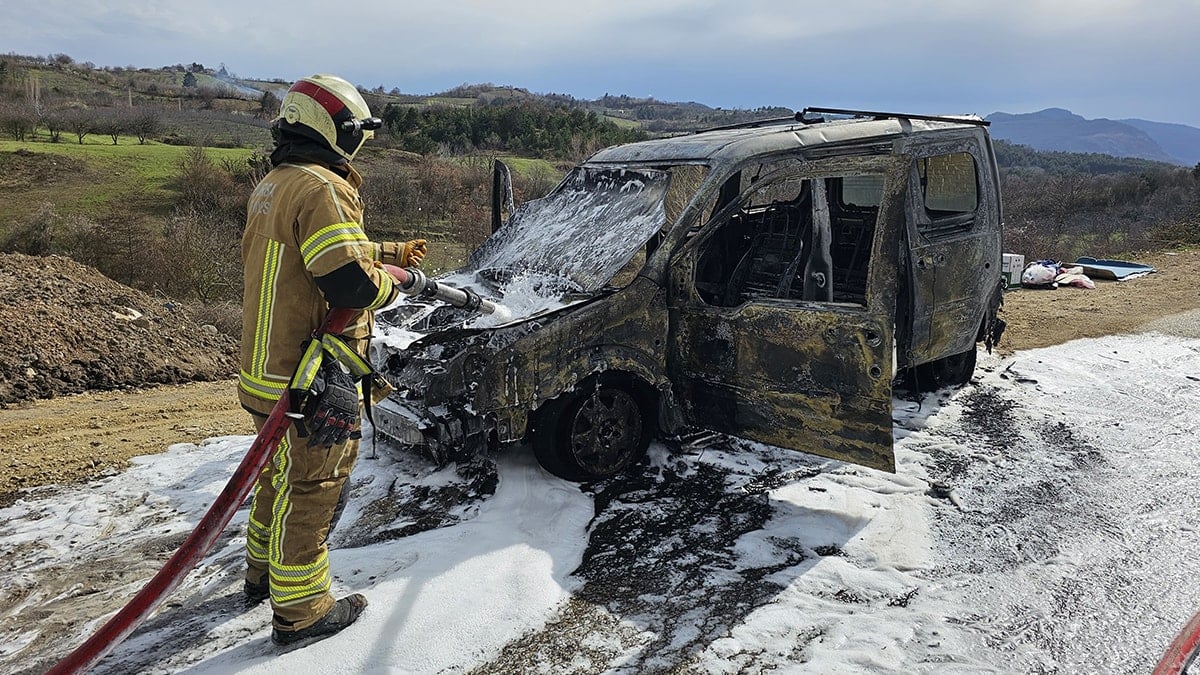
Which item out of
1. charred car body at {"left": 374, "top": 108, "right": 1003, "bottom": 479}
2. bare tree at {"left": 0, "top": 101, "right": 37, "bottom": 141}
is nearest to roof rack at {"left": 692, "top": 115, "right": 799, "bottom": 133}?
charred car body at {"left": 374, "top": 108, "right": 1003, "bottom": 479}

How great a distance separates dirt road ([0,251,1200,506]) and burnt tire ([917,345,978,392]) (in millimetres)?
1525

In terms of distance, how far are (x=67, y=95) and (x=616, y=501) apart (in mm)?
45942

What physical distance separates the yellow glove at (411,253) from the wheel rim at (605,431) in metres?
1.39

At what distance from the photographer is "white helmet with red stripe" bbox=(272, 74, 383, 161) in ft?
9.82

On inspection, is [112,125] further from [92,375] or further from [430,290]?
[430,290]

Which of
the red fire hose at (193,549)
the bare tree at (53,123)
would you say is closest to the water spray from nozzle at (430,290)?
the red fire hose at (193,549)

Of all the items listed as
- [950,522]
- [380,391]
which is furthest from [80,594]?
[950,522]

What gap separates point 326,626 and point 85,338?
5.29m

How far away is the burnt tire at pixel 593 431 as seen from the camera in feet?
14.4

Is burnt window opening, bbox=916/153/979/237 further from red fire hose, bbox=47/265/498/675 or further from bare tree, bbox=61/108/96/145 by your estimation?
bare tree, bbox=61/108/96/145

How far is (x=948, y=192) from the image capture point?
5.68m

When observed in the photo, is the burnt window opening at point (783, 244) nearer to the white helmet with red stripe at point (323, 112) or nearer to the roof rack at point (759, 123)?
the roof rack at point (759, 123)

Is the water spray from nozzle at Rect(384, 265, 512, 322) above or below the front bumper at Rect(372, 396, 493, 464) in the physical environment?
above

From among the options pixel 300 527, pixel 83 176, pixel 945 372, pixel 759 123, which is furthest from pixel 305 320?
pixel 83 176
